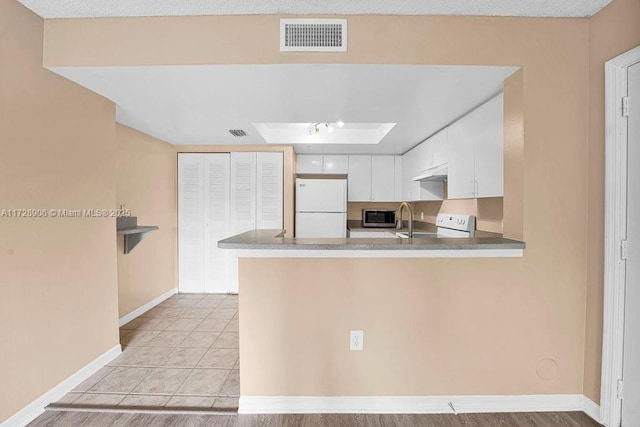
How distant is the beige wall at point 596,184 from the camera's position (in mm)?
1560

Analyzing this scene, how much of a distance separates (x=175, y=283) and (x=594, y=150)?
4.54 m

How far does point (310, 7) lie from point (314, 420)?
2.41m

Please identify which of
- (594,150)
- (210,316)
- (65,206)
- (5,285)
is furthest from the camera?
(210,316)

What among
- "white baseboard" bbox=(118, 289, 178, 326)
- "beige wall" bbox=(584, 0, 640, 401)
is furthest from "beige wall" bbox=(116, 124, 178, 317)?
"beige wall" bbox=(584, 0, 640, 401)

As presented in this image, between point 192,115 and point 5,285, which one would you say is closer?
point 5,285

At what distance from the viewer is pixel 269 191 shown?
3891 mm

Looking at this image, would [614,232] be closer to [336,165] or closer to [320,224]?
[320,224]

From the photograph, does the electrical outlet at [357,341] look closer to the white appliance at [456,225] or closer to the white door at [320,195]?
the white appliance at [456,225]

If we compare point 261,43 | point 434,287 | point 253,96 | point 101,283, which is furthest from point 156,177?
point 434,287

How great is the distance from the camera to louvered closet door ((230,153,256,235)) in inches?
152

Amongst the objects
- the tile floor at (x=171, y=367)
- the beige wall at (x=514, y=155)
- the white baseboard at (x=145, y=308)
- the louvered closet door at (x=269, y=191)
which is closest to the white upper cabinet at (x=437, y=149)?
the beige wall at (x=514, y=155)

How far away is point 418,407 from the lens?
5.59ft

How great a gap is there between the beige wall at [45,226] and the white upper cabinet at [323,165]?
2583mm

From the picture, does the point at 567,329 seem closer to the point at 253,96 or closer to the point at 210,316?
the point at 253,96
